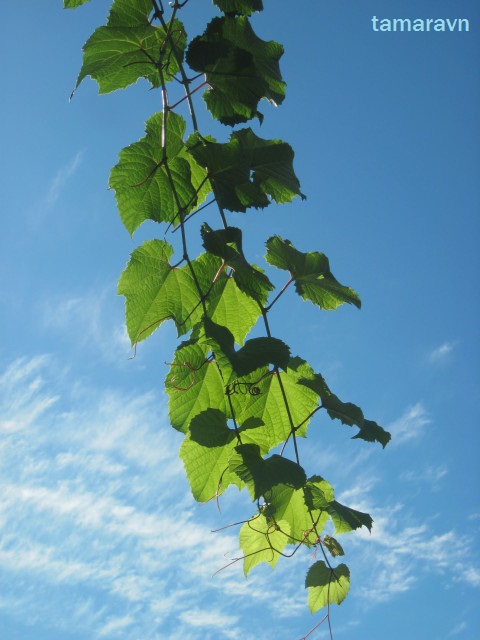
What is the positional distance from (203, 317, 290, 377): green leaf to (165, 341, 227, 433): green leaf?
0.36 ft

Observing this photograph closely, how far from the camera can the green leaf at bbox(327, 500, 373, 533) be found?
1.25 meters

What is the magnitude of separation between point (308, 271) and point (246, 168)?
0.24 m

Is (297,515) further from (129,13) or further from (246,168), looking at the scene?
(129,13)

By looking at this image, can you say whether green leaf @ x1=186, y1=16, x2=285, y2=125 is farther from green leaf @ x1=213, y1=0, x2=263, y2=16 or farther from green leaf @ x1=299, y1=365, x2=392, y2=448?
green leaf @ x1=299, y1=365, x2=392, y2=448

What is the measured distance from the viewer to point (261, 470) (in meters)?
1.14

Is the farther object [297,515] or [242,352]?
[297,515]

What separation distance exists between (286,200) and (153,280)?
1.04 ft

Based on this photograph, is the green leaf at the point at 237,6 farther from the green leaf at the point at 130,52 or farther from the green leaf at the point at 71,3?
the green leaf at the point at 71,3

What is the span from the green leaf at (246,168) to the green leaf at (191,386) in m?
0.29

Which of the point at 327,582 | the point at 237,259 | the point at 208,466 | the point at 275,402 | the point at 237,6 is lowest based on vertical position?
the point at 327,582

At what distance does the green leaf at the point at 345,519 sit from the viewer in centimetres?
125

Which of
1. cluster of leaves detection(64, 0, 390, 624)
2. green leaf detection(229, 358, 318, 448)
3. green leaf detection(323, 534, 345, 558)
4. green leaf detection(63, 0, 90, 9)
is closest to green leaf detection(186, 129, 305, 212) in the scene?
cluster of leaves detection(64, 0, 390, 624)

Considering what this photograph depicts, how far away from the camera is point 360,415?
49.9 inches

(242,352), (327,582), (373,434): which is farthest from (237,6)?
(327,582)
